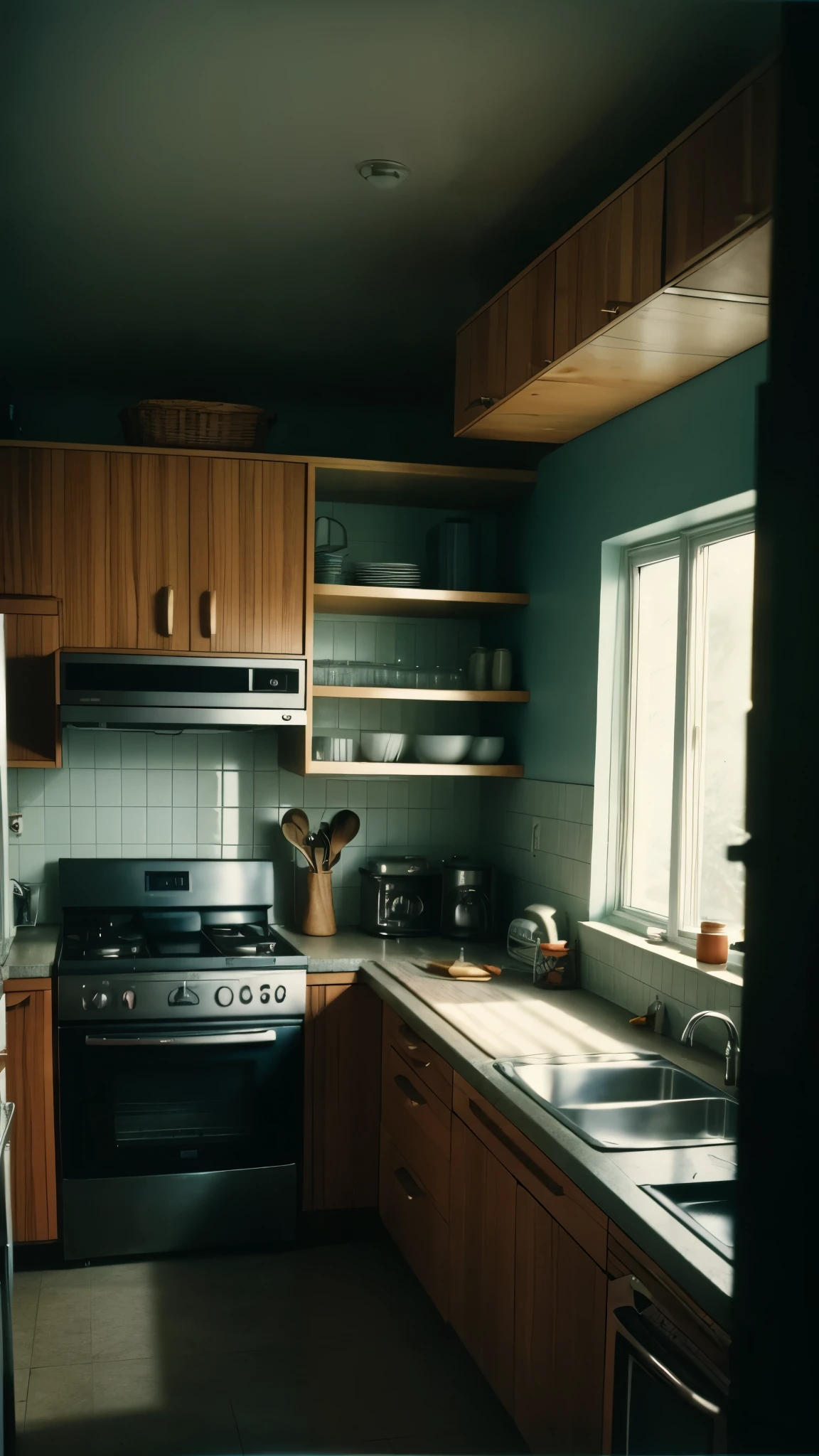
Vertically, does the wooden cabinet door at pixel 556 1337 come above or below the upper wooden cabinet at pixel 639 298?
below

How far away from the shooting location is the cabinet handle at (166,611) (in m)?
3.46

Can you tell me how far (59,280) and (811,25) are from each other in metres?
2.91

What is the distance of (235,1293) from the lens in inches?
122

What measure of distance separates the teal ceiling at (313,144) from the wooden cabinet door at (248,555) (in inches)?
17.0

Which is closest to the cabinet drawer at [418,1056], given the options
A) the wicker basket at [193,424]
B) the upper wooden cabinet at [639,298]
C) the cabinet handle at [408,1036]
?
the cabinet handle at [408,1036]

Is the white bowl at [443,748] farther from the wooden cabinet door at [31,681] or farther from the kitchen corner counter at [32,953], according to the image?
the kitchen corner counter at [32,953]

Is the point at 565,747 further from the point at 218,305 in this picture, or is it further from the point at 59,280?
the point at 59,280

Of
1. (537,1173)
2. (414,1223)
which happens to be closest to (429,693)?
(414,1223)

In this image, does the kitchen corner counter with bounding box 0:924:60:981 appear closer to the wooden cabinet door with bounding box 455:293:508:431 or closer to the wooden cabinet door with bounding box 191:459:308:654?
the wooden cabinet door with bounding box 191:459:308:654

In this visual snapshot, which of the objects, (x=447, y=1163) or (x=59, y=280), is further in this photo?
(x=59, y=280)

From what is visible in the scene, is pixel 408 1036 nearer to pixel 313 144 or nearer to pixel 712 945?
pixel 712 945

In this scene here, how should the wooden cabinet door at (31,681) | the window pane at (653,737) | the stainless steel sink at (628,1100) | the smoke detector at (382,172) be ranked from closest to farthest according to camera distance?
the stainless steel sink at (628,1100), the smoke detector at (382,172), the window pane at (653,737), the wooden cabinet door at (31,681)

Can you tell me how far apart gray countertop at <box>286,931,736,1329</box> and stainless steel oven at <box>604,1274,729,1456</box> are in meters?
0.06

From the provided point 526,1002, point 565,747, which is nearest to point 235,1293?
point 526,1002
